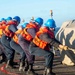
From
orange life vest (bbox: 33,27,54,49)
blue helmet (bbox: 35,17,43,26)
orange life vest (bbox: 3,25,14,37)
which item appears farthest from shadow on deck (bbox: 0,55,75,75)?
blue helmet (bbox: 35,17,43,26)

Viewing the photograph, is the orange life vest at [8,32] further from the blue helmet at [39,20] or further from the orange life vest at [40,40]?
the orange life vest at [40,40]

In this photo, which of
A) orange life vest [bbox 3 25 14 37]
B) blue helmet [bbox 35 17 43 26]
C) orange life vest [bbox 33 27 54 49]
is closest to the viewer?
orange life vest [bbox 33 27 54 49]

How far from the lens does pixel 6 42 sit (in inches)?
535

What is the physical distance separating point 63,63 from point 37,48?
2.69 meters

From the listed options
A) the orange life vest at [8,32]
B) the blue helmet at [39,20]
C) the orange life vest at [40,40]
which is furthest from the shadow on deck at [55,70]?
the blue helmet at [39,20]

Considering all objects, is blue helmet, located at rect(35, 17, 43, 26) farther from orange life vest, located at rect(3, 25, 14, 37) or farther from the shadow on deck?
orange life vest, located at rect(3, 25, 14, 37)

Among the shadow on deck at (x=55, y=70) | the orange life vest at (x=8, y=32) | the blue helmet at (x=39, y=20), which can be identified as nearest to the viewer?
the shadow on deck at (x=55, y=70)

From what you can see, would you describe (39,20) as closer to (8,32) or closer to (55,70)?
(55,70)

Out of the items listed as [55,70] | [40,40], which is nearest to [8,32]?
[55,70]

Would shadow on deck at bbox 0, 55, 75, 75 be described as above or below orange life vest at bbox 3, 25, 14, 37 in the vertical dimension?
below

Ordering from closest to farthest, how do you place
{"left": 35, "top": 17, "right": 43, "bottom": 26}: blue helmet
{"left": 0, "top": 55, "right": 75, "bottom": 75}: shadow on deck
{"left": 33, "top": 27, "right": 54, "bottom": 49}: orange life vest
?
{"left": 33, "top": 27, "right": 54, "bottom": 49}: orange life vest, {"left": 0, "top": 55, "right": 75, "bottom": 75}: shadow on deck, {"left": 35, "top": 17, "right": 43, "bottom": 26}: blue helmet

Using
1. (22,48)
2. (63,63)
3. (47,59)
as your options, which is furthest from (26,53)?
(63,63)

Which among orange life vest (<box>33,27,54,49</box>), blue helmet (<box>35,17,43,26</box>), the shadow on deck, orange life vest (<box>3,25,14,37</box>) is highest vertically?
blue helmet (<box>35,17,43,26</box>)

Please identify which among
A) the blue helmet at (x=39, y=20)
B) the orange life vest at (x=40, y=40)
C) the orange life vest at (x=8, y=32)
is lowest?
the orange life vest at (x=40, y=40)
